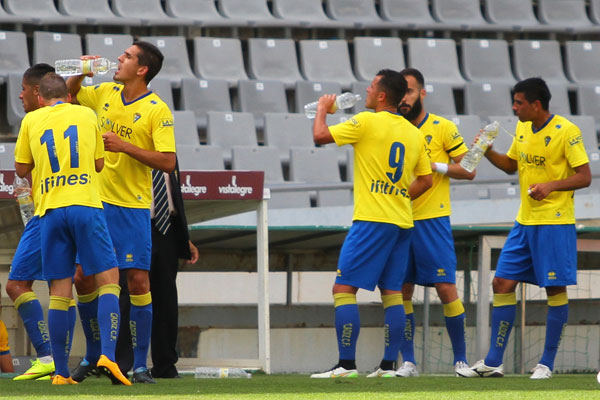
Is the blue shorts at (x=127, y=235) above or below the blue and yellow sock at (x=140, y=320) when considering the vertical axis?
above

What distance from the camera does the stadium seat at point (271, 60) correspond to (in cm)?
1316

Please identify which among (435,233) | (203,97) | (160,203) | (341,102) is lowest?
(435,233)

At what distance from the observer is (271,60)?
13.2 m

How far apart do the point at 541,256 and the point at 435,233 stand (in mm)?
690

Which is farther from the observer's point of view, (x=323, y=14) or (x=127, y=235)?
(x=323, y=14)

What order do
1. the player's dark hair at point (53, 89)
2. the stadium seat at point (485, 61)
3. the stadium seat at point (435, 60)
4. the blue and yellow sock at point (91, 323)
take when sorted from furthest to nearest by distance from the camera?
the stadium seat at point (485, 61) < the stadium seat at point (435, 60) < the blue and yellow sock at point (91, 323) < the player's dark hair at point (53, 89)

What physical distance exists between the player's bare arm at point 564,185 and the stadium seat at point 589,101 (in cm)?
774

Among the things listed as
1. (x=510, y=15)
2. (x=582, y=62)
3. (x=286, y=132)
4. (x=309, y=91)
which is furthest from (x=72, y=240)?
(x=582, y=62)

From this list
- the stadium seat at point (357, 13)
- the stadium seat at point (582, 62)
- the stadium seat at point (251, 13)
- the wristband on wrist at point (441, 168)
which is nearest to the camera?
the wristband on wrist at point (441, 168)

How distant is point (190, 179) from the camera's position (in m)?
7.45

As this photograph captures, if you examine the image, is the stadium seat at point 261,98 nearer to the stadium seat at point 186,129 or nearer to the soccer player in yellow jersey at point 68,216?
the stadium seat at point 186,129

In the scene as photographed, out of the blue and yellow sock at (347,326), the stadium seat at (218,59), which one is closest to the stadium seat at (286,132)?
the stadium seat at (218,59)

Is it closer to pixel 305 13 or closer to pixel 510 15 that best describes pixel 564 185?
pixel 305 13

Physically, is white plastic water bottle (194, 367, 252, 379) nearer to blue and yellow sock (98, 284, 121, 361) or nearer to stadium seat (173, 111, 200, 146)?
blue and yellow sock (98, 284, 121, 361)
